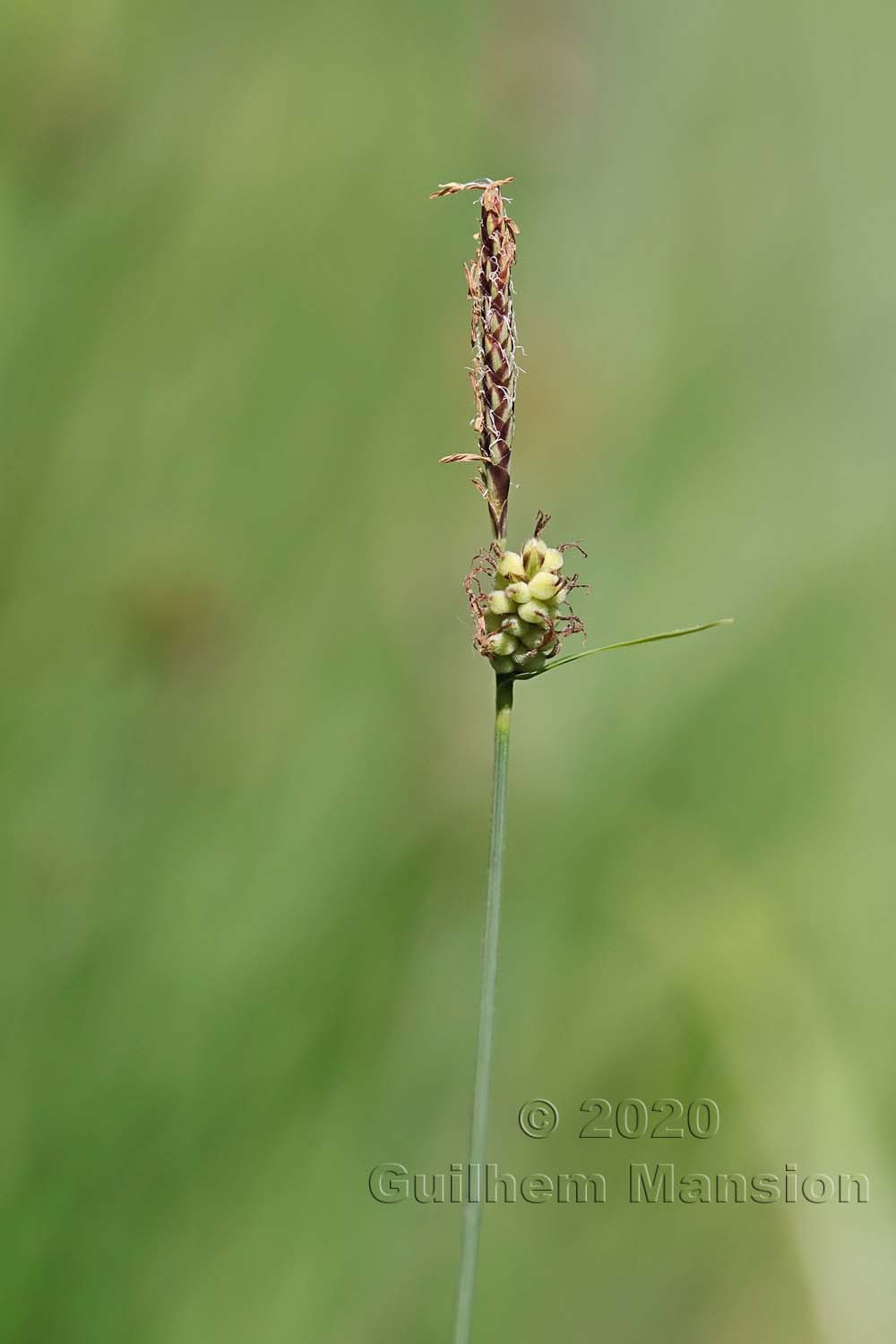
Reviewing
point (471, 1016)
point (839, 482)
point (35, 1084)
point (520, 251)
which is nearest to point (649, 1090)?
point (471, 1016)

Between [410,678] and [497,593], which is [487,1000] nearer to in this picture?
[497,593]

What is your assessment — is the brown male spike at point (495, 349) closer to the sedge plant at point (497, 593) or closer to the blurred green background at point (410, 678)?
the sedge plant at point (497, 593)

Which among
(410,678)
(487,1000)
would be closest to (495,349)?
(487,1000)

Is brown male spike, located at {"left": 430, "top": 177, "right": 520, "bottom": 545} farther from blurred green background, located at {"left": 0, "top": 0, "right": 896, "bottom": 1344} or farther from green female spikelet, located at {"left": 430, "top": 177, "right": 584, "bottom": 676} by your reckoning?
blurred green background, located at {"left": 0, "top": 0, "right": 896, "bottom": 1344}

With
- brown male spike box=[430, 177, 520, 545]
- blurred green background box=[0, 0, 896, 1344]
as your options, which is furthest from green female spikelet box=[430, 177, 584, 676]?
blurred green background box=[0, 0, 896, 1344]

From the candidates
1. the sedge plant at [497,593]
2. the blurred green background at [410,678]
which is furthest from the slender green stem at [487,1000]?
the blurred green background at [410,678]

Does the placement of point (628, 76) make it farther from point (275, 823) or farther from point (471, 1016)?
point (471, 1016)
